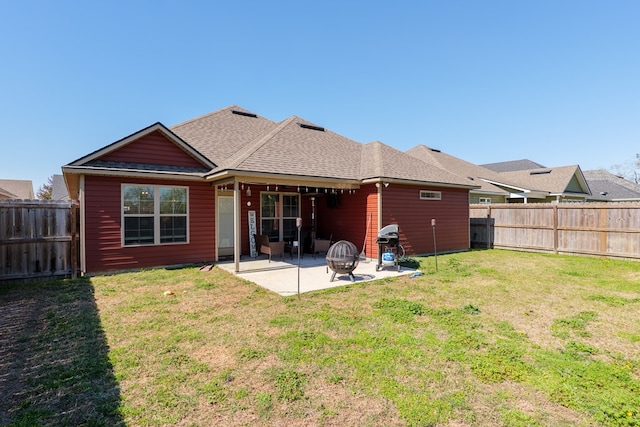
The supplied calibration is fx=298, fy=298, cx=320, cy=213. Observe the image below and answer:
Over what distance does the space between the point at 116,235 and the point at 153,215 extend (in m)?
1.05

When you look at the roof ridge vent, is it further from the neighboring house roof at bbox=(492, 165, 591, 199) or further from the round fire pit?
the neighboring house roof at bbox=(492, 165, 591, 199)

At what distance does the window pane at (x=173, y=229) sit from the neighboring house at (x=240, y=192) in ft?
0.09

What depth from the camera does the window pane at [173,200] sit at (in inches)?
350

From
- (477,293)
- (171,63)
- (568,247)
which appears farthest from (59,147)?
(568,247)

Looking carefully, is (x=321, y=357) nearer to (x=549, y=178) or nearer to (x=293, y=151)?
(x=293, y=151)

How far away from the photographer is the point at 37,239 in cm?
736

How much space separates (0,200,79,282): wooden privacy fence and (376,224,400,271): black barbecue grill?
8.19m

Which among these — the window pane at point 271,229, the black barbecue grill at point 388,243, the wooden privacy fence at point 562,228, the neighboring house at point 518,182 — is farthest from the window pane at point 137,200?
the neighboring house at point 518,182

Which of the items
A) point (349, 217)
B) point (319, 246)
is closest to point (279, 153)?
point (349, 217)

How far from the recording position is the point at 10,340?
409cm

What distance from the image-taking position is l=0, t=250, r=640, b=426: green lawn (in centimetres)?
262

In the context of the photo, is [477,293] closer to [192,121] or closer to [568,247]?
[568,247]

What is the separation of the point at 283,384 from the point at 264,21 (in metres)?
12.3

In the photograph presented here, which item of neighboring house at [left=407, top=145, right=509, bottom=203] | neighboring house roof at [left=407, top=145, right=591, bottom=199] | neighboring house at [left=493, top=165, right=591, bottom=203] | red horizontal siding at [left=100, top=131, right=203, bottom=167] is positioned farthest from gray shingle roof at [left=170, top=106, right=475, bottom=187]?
neighboring house at [left=493, top=165, right=591, bottom=203]
